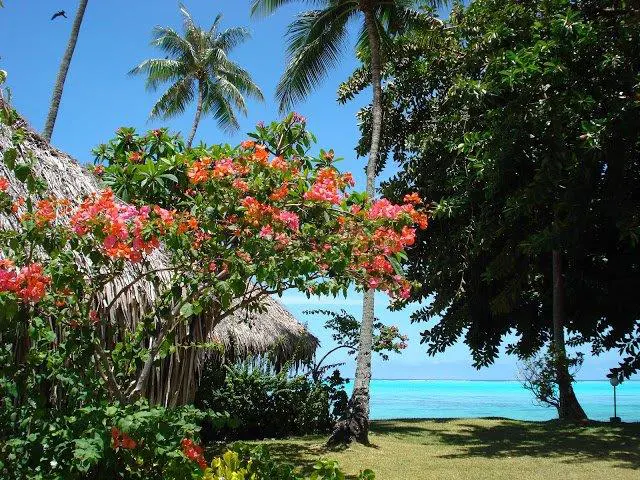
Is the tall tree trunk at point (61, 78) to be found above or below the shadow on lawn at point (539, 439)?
above

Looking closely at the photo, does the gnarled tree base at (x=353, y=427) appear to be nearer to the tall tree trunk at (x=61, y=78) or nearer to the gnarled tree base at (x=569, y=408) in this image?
the gnarled tree base at (x=569, y=408)

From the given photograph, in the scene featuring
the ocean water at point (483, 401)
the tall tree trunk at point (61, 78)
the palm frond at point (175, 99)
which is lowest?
the ocean water at point (483, 401)

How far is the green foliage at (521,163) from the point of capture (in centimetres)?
1052

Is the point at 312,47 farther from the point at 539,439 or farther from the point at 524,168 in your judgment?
the point at 539,439

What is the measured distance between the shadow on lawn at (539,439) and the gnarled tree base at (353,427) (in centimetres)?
146

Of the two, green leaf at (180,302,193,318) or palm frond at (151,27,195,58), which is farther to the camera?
palm frond at (151,27,195,58)

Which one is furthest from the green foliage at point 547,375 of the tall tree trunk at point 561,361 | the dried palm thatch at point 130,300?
the dried palm thatch at point 130,300

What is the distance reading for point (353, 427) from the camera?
32.9 feet

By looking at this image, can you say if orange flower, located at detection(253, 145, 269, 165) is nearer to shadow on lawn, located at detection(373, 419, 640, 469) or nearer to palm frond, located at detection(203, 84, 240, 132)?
shadow on lawn, located at detection(373, 419, 640, 469)

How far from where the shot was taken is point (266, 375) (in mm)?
12055

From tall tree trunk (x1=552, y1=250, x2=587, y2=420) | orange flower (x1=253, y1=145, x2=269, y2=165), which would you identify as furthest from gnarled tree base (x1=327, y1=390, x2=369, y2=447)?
orange flower (x1=253, y1=145, x2=269, y2=165)

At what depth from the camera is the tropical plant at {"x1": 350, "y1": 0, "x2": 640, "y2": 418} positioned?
10.5 metres

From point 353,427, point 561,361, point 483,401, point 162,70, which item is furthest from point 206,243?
point 483,401

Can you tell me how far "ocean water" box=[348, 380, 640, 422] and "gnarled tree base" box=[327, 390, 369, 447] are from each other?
18111 millimetres
